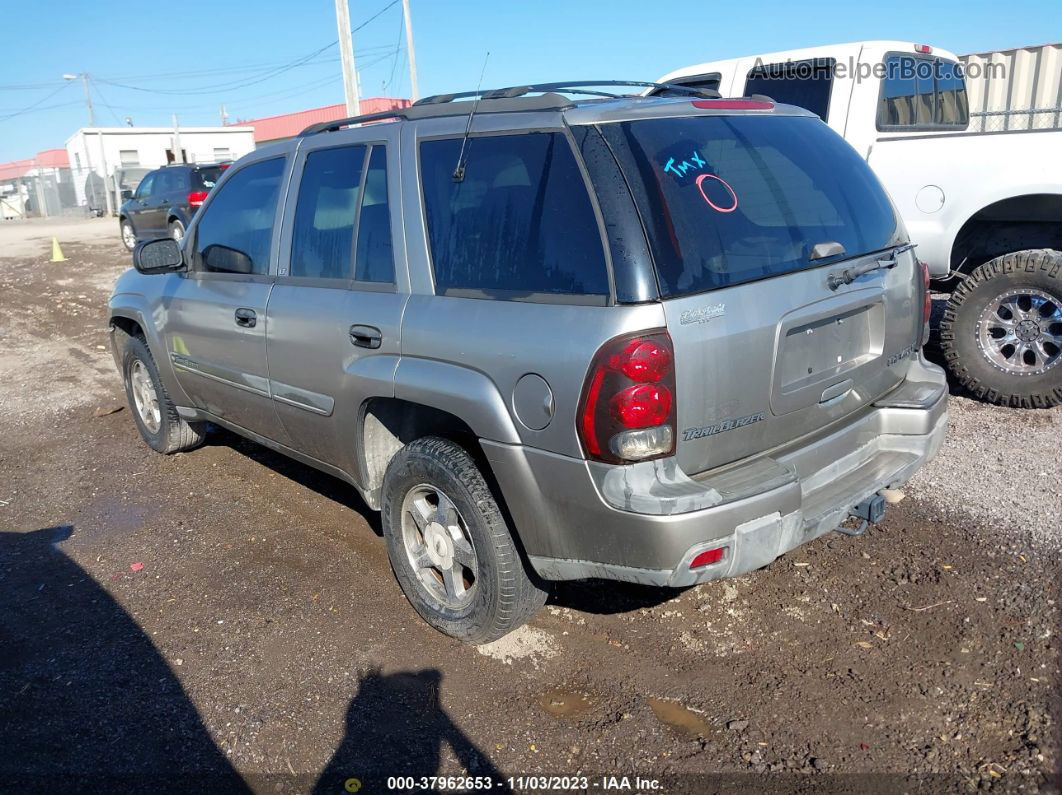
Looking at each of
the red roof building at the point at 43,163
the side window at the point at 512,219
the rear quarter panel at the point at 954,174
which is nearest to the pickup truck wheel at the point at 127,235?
the rear quarter panel at the point at 954,174

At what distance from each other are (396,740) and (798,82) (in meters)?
5.63

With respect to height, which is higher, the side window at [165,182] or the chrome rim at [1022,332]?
the side window at [165,182]

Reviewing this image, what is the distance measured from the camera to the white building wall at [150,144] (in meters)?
42.3

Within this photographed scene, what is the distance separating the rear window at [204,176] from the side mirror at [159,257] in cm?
1234

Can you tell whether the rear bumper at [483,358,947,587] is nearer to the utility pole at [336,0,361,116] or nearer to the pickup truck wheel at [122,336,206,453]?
the pickup truck wheel at [122,336,206,453]

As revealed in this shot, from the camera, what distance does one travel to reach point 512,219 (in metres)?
3.04

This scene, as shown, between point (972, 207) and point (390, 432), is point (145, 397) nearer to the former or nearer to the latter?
point (390, 432)

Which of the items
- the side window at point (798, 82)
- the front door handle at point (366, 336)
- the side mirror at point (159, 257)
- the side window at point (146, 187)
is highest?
the side window at point (798, 82)

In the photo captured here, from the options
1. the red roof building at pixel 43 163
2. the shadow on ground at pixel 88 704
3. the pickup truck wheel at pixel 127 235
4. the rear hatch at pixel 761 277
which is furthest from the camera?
the red roof building at pixel 43 163

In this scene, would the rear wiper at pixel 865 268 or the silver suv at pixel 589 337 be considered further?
the rear wiper at pixel 865 268

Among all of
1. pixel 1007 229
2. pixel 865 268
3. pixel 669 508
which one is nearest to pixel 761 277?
pixel 865 268

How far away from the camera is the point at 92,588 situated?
410 cm

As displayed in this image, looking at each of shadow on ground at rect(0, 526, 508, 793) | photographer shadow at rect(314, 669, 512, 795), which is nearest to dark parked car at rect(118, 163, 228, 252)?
shadow on ground at rect(0, 526, 508, 793)

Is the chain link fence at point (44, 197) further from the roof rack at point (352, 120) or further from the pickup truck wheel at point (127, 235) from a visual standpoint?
the roof rack at point (352, 120)
